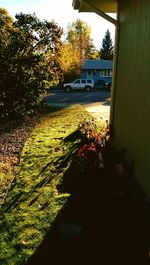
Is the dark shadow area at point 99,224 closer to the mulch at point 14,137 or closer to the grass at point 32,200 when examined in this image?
the grass at point 32,200

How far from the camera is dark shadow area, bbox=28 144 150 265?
3.56 metres

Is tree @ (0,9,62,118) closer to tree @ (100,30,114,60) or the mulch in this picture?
the mulch

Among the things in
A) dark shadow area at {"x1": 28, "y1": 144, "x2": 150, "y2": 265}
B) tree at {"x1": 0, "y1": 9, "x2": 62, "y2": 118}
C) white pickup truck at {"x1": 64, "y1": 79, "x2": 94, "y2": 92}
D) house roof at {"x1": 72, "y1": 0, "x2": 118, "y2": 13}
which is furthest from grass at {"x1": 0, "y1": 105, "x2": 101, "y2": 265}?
white pickup truck at {"x1": 64, "y1": 79, "x2": 94, "y2": 92}

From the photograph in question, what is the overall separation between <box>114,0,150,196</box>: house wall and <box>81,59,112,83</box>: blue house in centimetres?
4151

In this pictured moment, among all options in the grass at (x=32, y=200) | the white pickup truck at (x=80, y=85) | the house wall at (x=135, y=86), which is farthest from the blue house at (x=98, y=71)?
the house wall at (x=135, y=86)

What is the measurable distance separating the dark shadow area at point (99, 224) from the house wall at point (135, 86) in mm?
558

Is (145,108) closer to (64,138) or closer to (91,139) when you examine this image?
(91,139)

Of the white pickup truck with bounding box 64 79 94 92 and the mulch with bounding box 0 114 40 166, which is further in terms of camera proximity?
the white pickup truck with bounding box 64 79 94 92

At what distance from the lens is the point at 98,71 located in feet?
159

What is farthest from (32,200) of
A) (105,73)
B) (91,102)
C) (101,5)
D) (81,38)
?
(81,38)

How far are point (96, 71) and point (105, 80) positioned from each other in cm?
243

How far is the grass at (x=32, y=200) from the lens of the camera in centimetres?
382

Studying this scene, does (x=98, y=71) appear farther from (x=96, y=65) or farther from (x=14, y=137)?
(x=14, y=137)

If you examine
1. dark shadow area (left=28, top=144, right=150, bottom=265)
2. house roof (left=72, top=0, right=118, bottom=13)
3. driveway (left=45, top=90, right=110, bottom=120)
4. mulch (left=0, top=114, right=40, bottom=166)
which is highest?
house roof (left=72, top=0, right=118, bottom=13)
